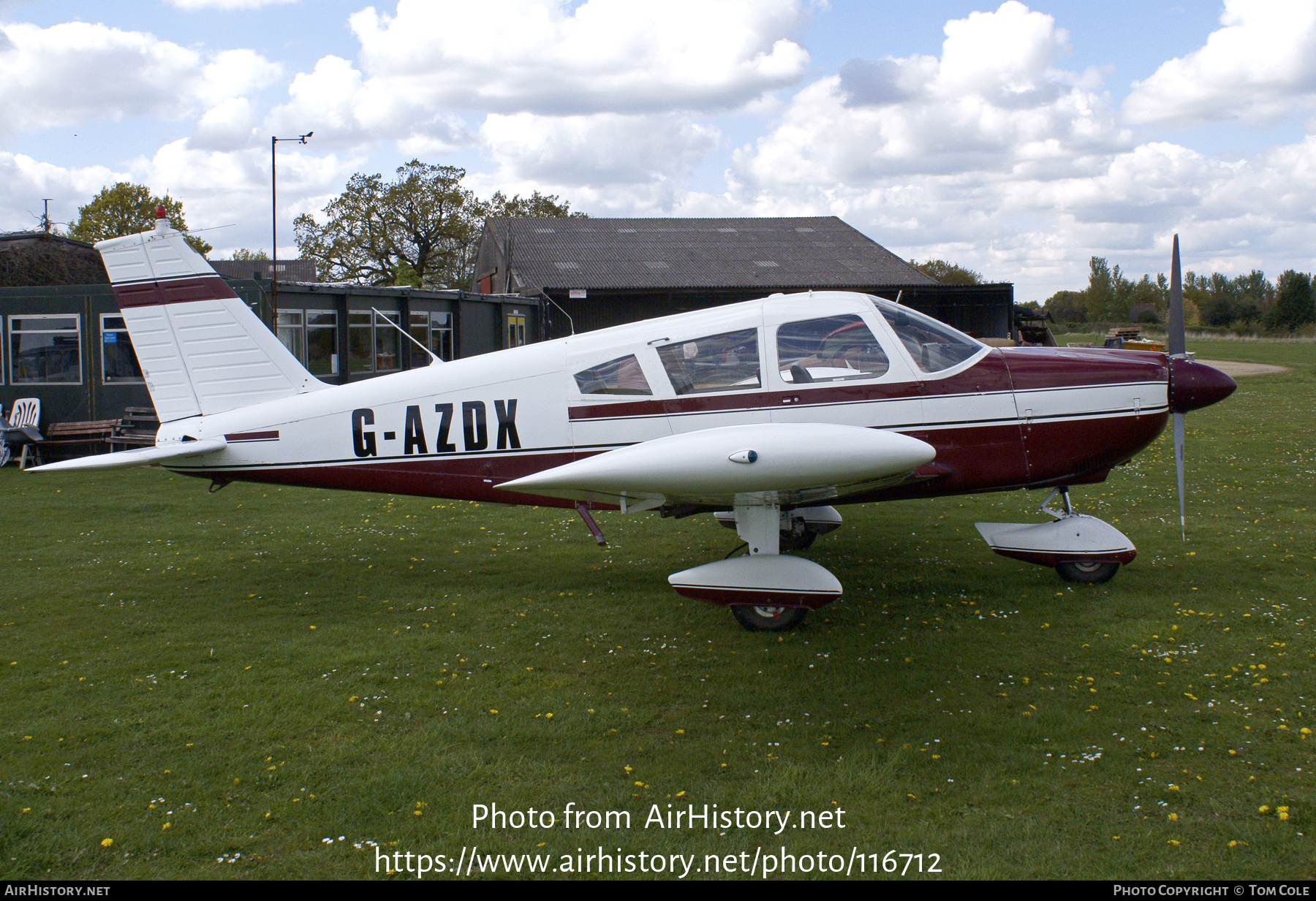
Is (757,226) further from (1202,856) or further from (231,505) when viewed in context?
(1202,856)

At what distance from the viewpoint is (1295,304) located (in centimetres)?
7619

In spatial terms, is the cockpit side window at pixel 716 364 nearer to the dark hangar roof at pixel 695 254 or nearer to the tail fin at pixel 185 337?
the tail fin at pixel 185 337

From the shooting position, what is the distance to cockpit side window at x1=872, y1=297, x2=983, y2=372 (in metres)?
6.80

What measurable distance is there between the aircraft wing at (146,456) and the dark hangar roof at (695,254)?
29.3 m

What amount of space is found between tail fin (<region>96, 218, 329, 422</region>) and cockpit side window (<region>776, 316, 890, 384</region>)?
13.6ft

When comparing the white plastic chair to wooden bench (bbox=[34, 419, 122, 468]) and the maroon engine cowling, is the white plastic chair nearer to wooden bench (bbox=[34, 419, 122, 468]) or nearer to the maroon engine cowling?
wooden bench (bbox=[34, 419, 122, 468])

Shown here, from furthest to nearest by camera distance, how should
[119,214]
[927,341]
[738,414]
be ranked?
[119,214], [927,341], [738,414]

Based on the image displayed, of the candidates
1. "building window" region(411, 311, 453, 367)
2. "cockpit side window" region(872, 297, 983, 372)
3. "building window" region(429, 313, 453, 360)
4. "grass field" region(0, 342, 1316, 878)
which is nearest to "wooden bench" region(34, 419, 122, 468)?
"grass field" region(0, 342, 1316, 878)

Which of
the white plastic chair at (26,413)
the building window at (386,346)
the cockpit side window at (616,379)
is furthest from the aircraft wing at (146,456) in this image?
the building window at (386,346)

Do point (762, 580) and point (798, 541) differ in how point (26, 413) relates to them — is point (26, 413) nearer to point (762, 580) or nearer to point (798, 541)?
point (798, 541)

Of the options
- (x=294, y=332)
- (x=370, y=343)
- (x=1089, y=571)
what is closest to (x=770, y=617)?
(x=1089, y=571)

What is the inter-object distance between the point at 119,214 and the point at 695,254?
160 ft

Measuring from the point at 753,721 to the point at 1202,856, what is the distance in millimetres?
2203

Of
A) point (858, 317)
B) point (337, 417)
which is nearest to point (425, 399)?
point (337, 417)
